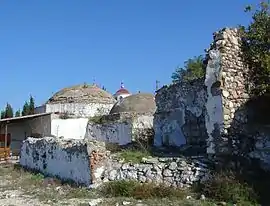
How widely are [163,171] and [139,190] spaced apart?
1.02m

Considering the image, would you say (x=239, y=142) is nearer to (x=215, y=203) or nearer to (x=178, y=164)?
(x=178, y=164)

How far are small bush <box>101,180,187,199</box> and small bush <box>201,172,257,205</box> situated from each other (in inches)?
26.4

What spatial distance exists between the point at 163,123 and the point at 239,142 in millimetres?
7063

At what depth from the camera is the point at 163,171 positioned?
10.0 m

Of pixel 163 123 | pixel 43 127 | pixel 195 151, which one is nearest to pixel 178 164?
pixel 195 151

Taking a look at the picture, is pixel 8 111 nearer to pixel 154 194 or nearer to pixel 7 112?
pixel 7 112

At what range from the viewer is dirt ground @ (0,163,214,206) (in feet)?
28.5

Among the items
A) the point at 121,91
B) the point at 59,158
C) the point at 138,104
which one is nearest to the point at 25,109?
the point at 121,91

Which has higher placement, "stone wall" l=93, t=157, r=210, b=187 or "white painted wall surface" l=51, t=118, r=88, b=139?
"white painted wall surface" l=51, t=118, r=88, b=139

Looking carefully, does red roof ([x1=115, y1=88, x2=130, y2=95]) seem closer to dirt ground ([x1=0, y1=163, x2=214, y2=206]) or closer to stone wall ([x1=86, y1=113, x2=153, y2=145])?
stone wall ([x1=86, y1=113, x2=153, y2=145])

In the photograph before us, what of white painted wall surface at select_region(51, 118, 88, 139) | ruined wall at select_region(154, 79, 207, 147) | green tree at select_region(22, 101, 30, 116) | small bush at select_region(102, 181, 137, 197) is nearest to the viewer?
small bush at select_region(102, 181, 137, 197)

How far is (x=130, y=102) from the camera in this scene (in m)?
26.5

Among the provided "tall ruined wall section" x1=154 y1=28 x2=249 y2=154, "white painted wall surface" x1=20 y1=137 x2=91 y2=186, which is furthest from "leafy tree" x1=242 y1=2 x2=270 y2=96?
"white painted wall surface" x1=20 y1=137 x2=91 y2=186

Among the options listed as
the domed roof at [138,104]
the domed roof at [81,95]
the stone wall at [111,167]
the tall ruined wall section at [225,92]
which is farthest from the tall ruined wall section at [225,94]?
the domed roof at [81,95]
